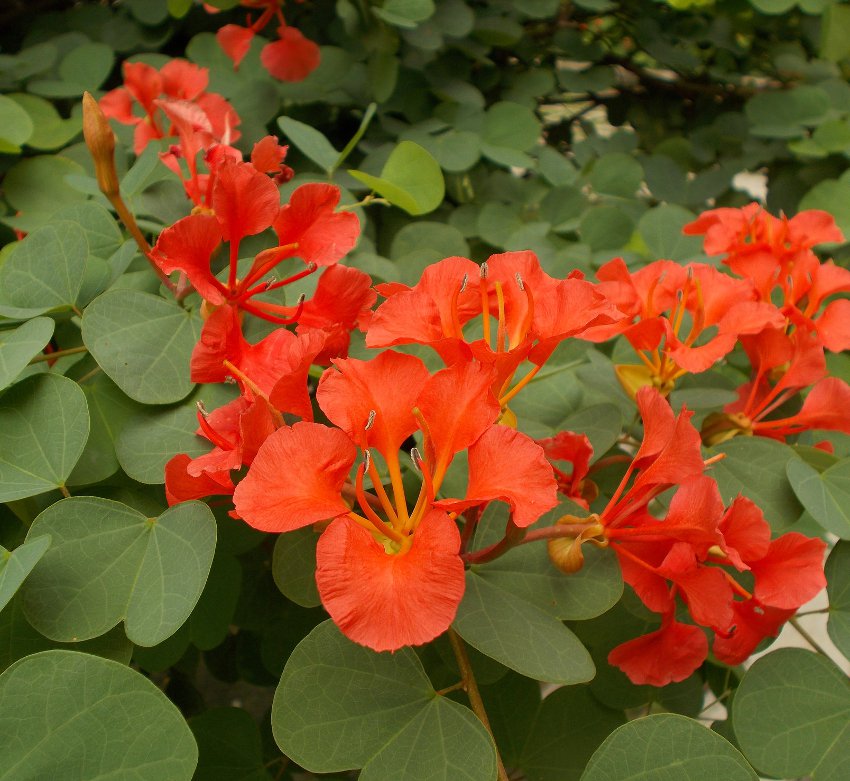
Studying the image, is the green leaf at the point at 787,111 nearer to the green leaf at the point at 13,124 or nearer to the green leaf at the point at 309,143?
the green leaf at the point at 309,143

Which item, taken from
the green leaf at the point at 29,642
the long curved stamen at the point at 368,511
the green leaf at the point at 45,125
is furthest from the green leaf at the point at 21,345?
the green leaf at the point at 45,125

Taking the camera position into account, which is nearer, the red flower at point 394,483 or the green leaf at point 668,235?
the red flower at point 394,483

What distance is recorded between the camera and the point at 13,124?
2.63 feet

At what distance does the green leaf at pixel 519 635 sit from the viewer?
1.40 ft

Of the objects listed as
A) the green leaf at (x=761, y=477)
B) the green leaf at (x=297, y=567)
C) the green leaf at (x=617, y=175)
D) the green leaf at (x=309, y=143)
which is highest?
the green leaf at (x=309, y=143)

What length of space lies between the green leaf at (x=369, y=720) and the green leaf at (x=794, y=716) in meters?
0.19

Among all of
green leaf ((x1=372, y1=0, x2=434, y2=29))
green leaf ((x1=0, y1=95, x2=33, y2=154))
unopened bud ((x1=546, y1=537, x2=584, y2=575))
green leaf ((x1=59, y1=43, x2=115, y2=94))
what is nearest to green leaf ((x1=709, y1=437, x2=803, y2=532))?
unopened bud ((x1=546, y1=537, x2=584, y2=575))

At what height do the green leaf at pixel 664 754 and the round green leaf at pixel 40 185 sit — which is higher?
the round green leaf at pixel 40 185

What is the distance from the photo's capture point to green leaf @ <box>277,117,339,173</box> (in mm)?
776

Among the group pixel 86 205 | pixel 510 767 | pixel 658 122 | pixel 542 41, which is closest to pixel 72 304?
pixel 86 205

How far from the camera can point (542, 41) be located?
1286 millimetres

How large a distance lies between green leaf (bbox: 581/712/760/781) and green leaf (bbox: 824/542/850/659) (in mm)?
192

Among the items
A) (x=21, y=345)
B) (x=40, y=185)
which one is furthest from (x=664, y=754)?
(x=40, y=185)

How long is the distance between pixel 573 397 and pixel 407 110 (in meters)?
0.55
